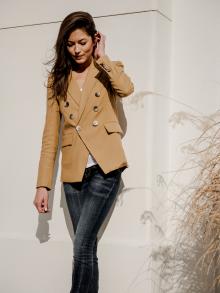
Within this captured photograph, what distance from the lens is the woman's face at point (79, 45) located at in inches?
132

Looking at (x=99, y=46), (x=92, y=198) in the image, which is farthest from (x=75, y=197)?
(x=99, y=46)

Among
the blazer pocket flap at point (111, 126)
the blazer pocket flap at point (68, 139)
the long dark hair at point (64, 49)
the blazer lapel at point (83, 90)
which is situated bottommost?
the blazer pocket flap at point (68, 139)

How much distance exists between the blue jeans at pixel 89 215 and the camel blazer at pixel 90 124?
0.07 metres

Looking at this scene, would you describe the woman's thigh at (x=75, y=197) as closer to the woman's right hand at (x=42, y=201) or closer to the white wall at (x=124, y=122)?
the woman's right hand at (x=42, y=201)

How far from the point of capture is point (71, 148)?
11.1ft

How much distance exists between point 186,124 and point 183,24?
61cm

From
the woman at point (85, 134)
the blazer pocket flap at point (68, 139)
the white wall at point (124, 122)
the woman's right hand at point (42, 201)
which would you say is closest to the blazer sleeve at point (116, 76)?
the woman at point (85, 134)

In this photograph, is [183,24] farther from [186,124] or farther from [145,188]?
[145,188]

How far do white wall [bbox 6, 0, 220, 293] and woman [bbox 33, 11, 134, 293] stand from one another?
14.9 inches

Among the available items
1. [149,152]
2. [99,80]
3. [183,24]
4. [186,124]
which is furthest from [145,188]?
[183,24]

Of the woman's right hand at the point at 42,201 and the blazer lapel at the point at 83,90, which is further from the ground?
the blazer lapel at the point at 83,90

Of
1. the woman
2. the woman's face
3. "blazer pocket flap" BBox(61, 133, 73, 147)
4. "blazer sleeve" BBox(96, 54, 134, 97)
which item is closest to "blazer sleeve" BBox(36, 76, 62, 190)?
the woman

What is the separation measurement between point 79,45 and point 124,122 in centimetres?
65

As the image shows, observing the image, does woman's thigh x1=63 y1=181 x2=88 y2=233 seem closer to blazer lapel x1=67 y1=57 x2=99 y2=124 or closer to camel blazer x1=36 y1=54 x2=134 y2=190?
camel blazer x1=36 y1=54 x2=134 y2=190
